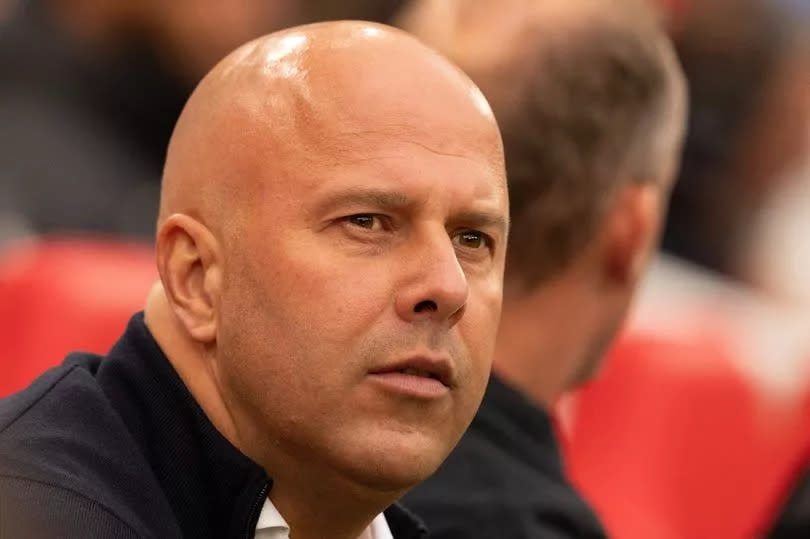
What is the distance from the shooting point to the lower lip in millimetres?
1583

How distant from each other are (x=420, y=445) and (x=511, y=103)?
1.07 metres

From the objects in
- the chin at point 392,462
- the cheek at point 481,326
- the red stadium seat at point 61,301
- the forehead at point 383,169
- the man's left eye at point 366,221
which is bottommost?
the red stadium seat at point 61,301

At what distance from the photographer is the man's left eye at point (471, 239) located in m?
1.71

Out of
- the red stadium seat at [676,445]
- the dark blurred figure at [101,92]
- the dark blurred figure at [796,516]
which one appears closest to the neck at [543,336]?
the dark blurred figure at [796,516]

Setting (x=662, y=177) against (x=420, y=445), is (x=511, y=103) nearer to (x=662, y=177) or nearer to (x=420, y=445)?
(x=662, y=177)

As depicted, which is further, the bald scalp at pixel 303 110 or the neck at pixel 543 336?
the neck at pixel 543 336

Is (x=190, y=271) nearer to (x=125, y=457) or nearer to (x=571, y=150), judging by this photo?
(x=125, y=457)

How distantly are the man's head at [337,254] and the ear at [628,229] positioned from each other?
3.19 ft

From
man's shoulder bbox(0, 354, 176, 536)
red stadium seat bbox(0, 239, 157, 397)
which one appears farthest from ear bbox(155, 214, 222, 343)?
red stadium seat bbox(0, 239, 157, 397)

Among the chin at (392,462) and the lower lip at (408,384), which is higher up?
the lower lip at (408,384)

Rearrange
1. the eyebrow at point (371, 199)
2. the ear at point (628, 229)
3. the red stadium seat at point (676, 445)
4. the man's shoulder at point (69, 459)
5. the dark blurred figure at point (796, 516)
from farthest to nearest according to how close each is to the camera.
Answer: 1. the red stadium seat at point (676, 445)
2. the dark blurred figure at point (796, 516)
3. the ear at point (628, 229)
4. the eyebrow at point (371, 199)
5. the man's shoulder at point (69, 459)

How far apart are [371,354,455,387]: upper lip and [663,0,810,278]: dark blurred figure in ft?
11.7

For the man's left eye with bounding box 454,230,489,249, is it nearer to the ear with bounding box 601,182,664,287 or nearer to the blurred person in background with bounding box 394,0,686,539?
the blurred person in background with bounding box 394,0,686,539

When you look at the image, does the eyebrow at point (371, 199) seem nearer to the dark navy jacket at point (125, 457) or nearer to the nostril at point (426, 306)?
the nostril at point (426, 306)
